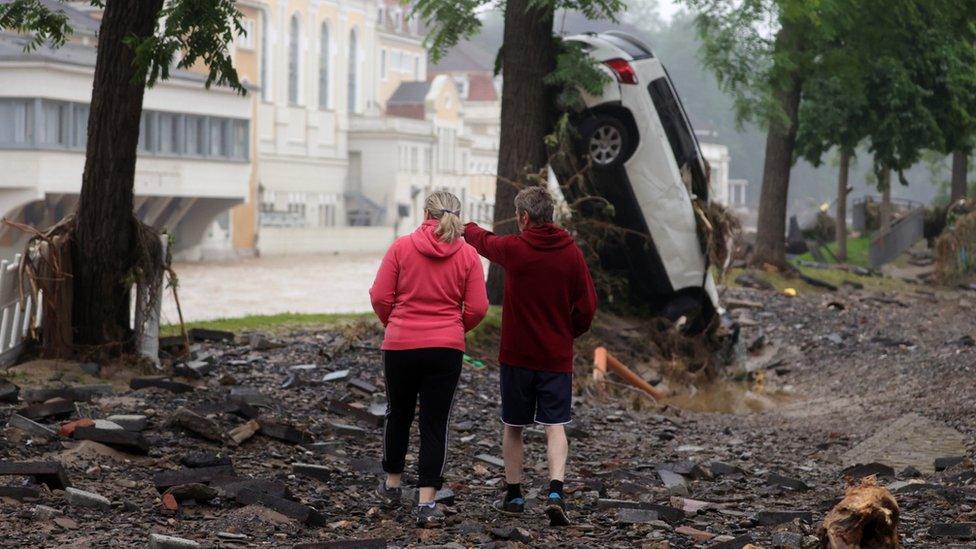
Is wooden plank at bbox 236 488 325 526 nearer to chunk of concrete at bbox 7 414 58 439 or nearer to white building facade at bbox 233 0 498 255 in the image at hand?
chunk of concrete at bbox 7 414 58 439

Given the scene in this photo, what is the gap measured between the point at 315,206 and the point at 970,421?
7429 cm

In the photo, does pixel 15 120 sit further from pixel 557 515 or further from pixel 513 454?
pixel 557 515

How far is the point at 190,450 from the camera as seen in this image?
970 cm

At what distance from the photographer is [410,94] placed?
10462cm

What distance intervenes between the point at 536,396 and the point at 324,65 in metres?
86.7

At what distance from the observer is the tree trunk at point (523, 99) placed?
17.6 meters

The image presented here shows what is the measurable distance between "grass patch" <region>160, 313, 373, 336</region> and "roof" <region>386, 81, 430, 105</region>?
85.3 meters

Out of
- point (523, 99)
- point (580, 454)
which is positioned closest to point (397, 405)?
point (580, 454)

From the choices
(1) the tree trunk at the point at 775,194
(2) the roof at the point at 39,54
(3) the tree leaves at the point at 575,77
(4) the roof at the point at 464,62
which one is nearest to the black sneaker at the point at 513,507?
(3) the tree leaves at the point at 575,77

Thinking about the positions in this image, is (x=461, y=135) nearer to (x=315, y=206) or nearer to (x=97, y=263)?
(x=315, y=206)

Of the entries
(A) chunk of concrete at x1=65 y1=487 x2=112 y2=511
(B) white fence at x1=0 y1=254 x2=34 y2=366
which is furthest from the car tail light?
(A) chunk of concrete at x1=65 y1=487 x2=112 y2=511

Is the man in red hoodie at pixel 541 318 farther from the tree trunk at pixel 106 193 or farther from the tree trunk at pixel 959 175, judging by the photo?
the tree trunk at pixel 959 175

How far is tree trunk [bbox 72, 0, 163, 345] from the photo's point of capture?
12531 mm

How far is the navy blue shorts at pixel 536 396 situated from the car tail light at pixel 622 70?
9.57m
